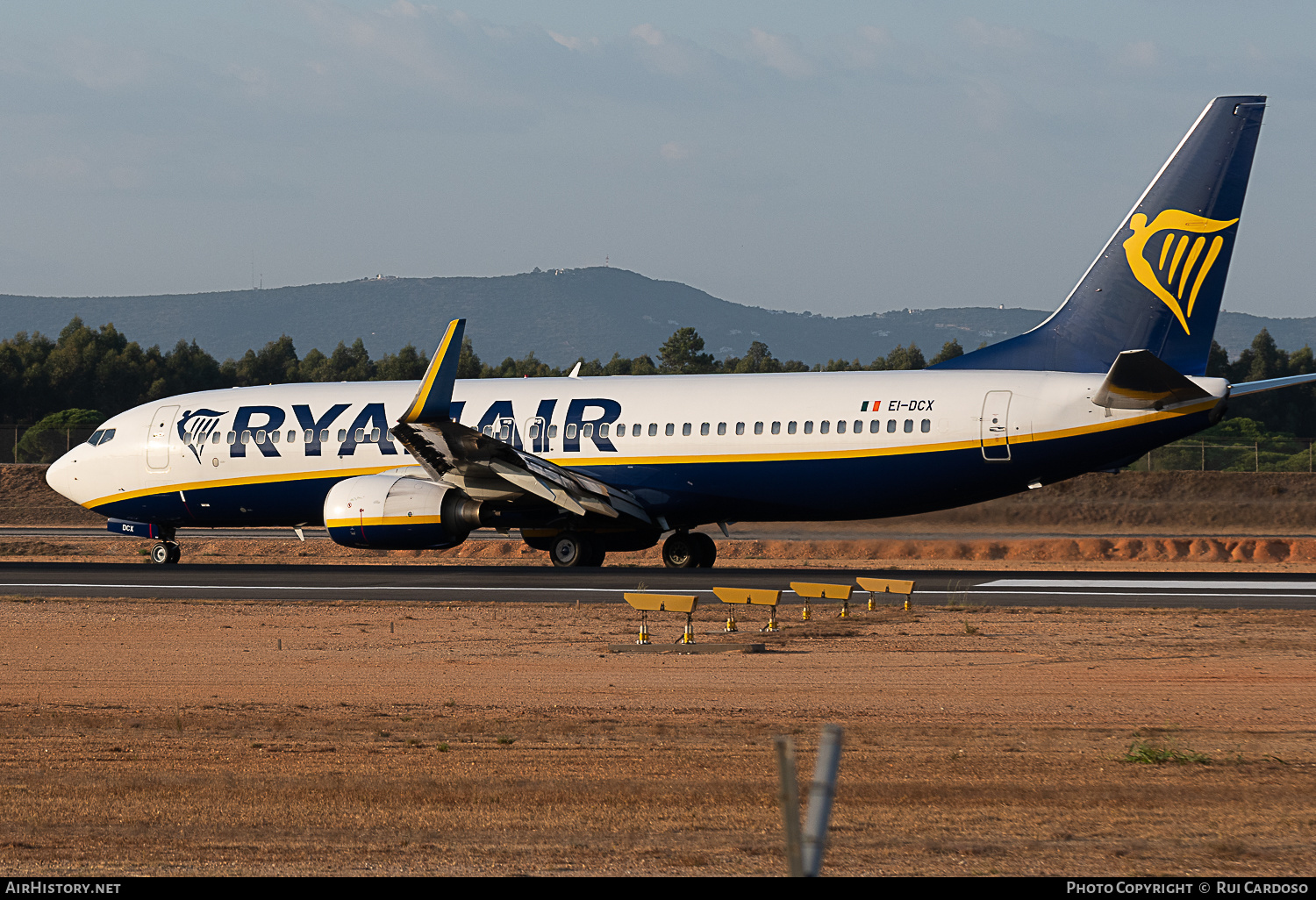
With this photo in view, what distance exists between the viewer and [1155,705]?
12.5m

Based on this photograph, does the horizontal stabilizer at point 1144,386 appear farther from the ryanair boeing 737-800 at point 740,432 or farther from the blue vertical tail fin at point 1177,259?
the blue vertical tail fin at point 1177,259

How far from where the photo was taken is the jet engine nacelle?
27.0m

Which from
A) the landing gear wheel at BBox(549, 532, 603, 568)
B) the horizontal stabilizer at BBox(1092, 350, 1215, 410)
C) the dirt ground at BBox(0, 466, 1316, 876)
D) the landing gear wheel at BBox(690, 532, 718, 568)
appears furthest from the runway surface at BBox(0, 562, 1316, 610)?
the horizontal stabilizer at BBox(1092, 350, 1215, 410)

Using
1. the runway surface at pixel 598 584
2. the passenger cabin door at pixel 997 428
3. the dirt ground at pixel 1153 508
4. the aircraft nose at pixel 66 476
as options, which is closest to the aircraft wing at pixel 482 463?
the runway surface at pixel 598 584

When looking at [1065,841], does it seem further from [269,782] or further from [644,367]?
[644,367]

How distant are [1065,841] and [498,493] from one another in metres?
20.4

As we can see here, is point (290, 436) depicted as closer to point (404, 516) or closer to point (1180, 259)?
point (404, 516)

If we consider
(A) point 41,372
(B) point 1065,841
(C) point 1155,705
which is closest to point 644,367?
(A) point 41,372

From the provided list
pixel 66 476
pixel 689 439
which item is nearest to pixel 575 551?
pixel 689 439

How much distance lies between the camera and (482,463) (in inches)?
1065

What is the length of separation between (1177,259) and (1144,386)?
9.96 ft

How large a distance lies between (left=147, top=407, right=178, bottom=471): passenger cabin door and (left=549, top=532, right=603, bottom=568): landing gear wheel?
29.9 feet

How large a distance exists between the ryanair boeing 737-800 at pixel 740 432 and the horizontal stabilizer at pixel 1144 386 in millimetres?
39

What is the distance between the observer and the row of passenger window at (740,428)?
26234 mm
